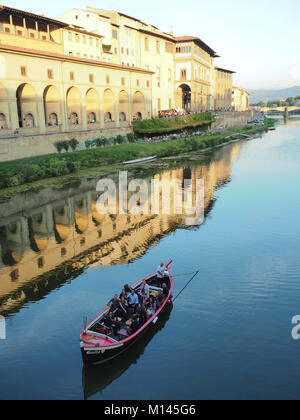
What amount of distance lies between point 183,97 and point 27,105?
54497 millimetres

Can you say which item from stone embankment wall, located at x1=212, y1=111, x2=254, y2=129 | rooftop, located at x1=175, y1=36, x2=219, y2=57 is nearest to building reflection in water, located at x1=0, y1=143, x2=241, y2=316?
rooftop, located at x1=175, y1=36, x2=219, y2=57

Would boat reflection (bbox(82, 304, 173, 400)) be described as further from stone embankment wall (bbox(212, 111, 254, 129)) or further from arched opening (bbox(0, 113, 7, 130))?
stone embankment wall (bbox(212, 111, 254, 129))

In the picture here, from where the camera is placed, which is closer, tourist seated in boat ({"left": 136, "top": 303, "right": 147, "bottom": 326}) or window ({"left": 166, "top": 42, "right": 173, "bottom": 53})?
tourist seated in boat ({"left": 136, "top": 303, "right": 147, "bottom": 326})

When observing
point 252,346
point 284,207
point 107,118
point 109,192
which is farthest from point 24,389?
point 107,118

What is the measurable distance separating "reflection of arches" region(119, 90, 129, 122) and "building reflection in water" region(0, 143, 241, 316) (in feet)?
101

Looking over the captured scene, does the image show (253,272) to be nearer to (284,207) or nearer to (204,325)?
(204,325)

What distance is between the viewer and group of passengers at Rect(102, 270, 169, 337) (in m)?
14.6

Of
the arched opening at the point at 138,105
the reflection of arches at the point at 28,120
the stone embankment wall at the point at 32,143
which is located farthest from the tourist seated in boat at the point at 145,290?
the arched opening at the point at 138,105

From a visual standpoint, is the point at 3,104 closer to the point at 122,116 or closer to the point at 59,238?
the point at 59,238

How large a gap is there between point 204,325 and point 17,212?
906 inches

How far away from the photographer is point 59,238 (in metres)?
27.6

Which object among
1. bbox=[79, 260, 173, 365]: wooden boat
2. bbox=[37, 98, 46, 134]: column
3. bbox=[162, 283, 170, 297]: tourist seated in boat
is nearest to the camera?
bbox=[79, 260, 173, 365]: wooden boat
